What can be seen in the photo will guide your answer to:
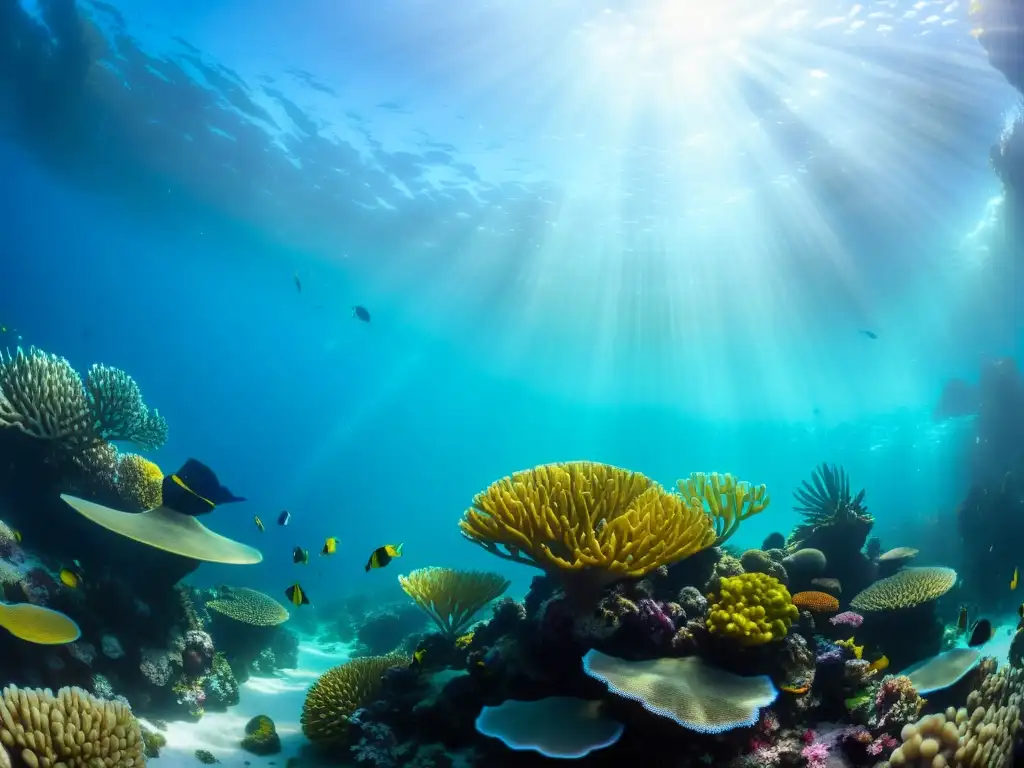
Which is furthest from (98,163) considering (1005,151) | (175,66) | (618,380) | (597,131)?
(618,380)

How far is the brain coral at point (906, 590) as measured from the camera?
21.4ft

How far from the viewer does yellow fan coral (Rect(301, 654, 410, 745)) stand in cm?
641

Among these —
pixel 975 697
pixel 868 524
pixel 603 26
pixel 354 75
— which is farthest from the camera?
pixel 354 75

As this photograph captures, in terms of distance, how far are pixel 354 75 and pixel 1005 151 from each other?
22592mm

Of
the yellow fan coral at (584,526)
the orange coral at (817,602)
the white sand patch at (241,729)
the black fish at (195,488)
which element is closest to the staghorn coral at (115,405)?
the black fish at (195,488)

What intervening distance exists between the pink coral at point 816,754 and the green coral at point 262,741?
19.3ft

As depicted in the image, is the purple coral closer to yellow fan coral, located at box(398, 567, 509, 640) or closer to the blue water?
yellow fan coral, located at box(398, 567, 509, 640)

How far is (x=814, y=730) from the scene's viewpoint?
4543 mm

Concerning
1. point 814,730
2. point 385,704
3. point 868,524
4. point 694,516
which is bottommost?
Answer: point 814,730

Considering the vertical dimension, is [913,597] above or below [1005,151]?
below

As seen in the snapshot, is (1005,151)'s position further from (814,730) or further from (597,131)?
(814,730)

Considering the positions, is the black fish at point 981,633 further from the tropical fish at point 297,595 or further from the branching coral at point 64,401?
the branching coral at point 64,401

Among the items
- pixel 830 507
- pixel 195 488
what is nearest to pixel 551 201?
pixel 830 507

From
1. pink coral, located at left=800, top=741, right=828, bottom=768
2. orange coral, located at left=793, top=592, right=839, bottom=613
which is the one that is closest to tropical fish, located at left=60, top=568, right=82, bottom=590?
pink coral, located at left=800, top=741, right=828, bottom=768
